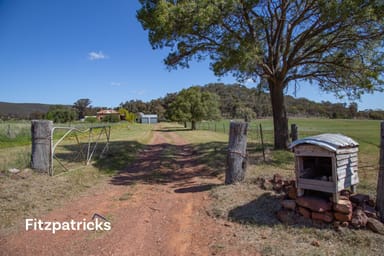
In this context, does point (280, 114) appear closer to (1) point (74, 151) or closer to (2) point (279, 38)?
(2) point (279, 38)

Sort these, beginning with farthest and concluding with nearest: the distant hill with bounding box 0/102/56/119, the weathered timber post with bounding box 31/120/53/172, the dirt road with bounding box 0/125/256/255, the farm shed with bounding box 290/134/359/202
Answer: the distant hill with bounding box 0/102/56/119
the weathered timber post with bounding box 31/120/53/172
the farm shed with bounding box 290/134/359/202
the dirt road with bounding box 0/125/256/255

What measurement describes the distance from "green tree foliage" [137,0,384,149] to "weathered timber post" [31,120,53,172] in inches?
197

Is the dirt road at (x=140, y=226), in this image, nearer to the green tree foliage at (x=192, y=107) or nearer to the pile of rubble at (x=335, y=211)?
the pile of rubble at (x=335, y=211)

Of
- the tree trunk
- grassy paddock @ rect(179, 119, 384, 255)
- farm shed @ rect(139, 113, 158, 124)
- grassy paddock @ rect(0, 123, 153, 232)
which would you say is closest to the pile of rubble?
grassy paddock @ rect(179, 119, 384, 255)

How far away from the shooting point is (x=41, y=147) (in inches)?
304

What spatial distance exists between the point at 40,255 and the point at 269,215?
12.7ft

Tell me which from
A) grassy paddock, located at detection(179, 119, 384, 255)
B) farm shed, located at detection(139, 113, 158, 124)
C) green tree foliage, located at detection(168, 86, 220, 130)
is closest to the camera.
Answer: grassy paddock, located at detection(179, 119, 384, 255)

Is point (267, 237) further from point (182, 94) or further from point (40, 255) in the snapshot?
point (182, 94)

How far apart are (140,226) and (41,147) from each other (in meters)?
5.06

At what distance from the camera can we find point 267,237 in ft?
13.0

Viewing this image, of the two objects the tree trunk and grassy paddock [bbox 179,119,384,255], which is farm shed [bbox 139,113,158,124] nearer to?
the tree trunk

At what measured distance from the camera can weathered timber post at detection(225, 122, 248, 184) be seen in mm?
6910

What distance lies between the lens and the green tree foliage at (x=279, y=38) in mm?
8227

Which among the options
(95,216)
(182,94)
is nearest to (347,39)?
(95,216)
